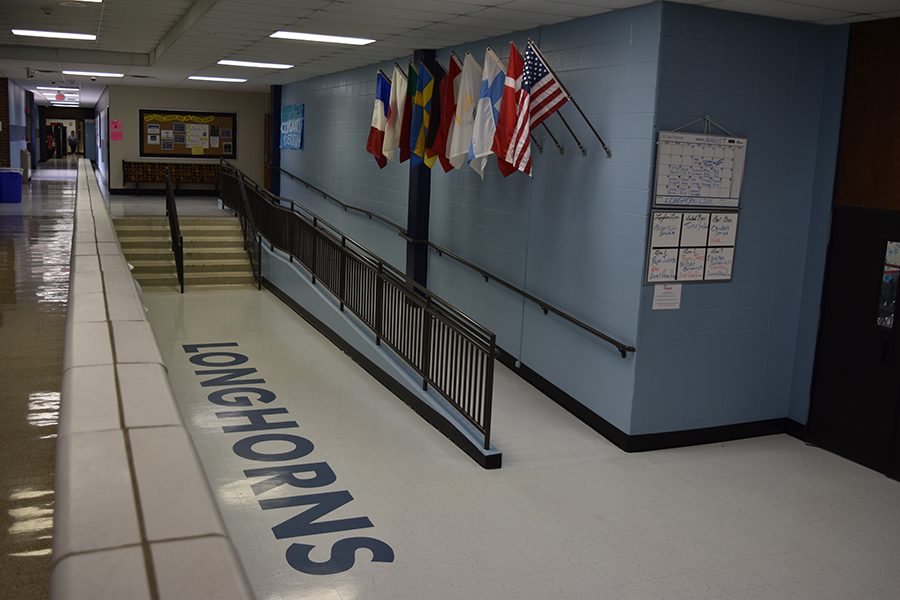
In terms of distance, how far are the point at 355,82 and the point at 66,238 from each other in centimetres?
435

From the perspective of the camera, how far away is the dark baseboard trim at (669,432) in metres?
5.72

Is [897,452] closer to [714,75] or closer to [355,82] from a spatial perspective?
[714,75]

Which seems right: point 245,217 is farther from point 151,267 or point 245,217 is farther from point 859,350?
point 859,350

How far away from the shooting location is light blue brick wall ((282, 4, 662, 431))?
556 centimetres

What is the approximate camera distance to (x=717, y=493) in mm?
5047

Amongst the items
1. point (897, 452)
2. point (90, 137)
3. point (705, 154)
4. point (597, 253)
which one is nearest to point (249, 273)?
point (597, 253)

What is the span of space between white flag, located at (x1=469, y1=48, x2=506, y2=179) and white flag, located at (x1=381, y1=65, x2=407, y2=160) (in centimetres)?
186

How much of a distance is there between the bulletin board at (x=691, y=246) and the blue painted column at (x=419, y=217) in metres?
3.63

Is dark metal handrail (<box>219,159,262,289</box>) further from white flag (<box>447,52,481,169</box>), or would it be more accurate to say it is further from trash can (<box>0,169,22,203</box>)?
white flag (<box>447,52,481,169</box>)

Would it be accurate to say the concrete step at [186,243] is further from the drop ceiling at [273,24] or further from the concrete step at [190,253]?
the drop ceiling at [273,24]

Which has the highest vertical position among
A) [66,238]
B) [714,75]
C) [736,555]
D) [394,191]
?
[714,75]

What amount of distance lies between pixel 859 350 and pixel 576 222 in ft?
7.10

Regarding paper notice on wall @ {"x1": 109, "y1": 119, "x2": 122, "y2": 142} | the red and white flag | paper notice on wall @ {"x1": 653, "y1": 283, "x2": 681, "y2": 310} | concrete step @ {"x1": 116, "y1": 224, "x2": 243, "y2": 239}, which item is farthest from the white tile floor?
paper notice on wall @ {"x1": 109, "y1": 119, "x2": 122, "y2": 142}

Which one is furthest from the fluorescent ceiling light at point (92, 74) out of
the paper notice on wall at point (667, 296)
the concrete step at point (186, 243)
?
the paper notice on wall at point (667, 296)
